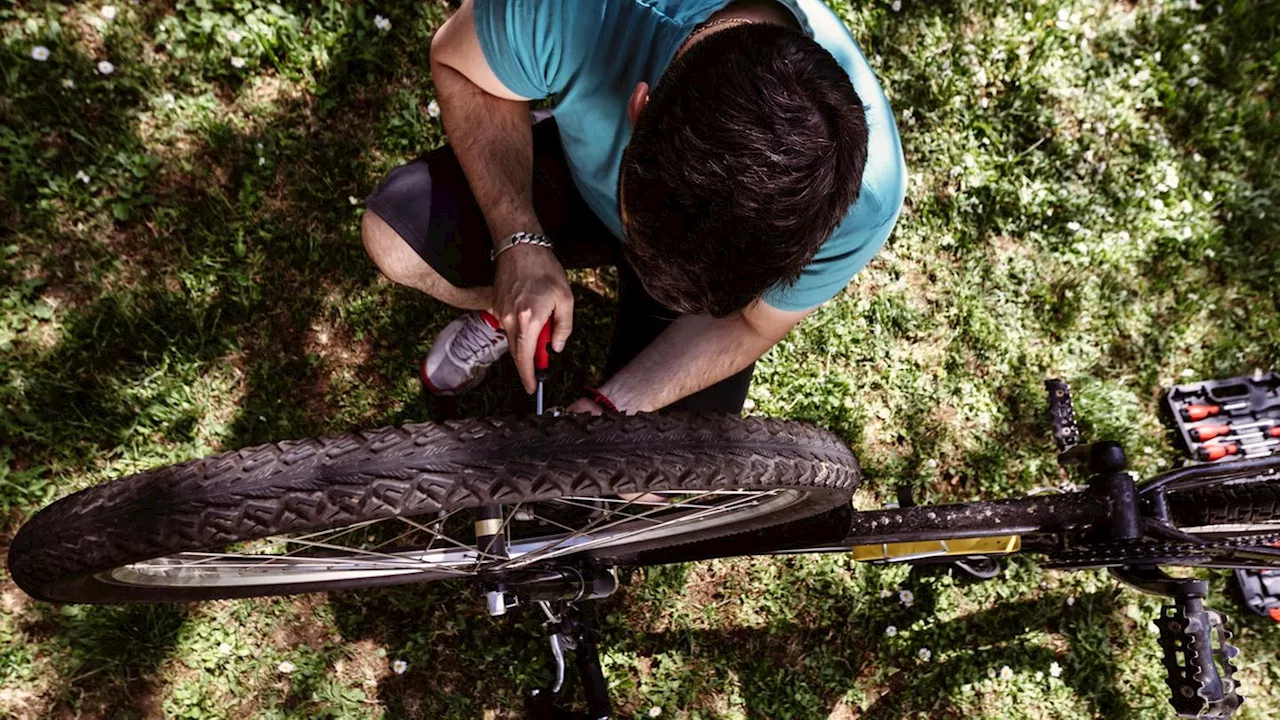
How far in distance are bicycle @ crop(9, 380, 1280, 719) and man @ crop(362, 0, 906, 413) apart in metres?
0.34

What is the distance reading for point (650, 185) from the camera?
150cm

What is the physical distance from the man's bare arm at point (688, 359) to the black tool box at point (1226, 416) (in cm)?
195

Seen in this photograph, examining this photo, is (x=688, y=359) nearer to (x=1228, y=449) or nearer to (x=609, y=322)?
(x=609, y=322)

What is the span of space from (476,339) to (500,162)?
0.70 m

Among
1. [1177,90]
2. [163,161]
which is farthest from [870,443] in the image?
[163,161]

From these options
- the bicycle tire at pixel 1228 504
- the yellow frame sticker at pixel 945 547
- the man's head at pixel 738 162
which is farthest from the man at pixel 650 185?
the bicycle tire at pixel 1228 504

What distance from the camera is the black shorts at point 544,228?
2426mm

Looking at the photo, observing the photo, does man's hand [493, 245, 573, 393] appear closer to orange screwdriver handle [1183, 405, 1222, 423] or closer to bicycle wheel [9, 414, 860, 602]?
bicycle wheel [9, 414, 860, 602]

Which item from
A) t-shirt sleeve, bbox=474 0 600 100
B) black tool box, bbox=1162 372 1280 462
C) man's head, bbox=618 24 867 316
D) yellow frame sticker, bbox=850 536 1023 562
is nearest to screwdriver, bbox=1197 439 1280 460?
black tool box, bbox=1162 372 1280 462

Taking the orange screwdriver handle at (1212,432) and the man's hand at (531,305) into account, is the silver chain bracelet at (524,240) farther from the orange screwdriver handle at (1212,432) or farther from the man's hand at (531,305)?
the orange screwdriver handle at (1212,432)

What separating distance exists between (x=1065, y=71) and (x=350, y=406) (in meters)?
3.17

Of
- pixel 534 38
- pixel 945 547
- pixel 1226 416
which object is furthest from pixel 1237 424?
pixel 534 38

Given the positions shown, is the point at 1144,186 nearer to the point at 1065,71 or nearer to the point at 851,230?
the point at 1065,71

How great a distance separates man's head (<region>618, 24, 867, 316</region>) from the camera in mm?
1472
